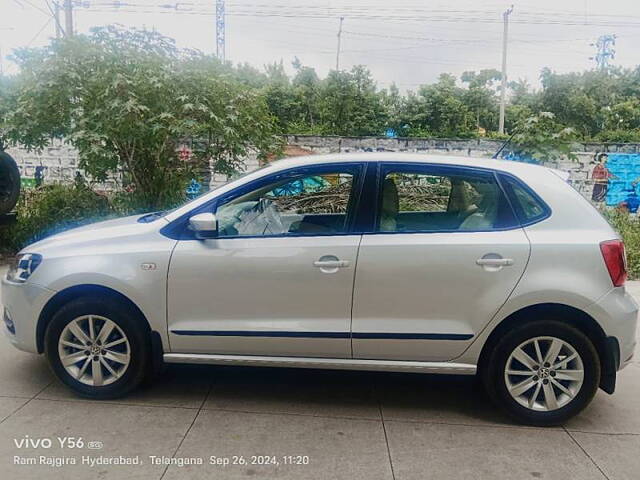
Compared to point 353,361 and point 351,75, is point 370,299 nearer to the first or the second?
point 353,361

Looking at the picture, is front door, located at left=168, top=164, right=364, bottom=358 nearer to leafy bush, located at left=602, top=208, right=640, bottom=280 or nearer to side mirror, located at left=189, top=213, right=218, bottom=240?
side mirror, located at left=189, top=213, right=218, bottom=240

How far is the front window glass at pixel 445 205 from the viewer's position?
11.4 feet

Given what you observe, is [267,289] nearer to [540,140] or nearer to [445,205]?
[445,205]

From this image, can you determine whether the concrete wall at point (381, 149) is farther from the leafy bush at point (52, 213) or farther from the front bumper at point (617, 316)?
the front bumper at point (617, 316)

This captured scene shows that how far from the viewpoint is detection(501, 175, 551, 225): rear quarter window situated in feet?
11.2

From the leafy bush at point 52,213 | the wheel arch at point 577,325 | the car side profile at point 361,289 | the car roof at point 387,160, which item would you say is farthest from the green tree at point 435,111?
the wheel arch at point 577,325

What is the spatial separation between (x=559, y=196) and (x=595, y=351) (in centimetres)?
101

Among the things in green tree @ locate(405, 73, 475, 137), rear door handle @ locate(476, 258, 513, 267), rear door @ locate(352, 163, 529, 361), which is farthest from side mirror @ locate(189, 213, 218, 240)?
green tree @ locate(405, 73, 475, 137)

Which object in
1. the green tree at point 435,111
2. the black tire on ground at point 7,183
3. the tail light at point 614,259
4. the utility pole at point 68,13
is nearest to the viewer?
the tail light at point 614,259

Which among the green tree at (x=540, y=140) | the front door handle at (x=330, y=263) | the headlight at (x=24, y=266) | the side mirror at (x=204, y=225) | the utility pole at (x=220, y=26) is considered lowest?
the headlight at (x=24, y=266)

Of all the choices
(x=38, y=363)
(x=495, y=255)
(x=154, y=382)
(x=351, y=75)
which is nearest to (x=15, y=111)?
(x=38, y=363)

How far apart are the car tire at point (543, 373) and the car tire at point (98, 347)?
2.34 m

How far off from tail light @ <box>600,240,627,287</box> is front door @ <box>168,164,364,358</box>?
1.53 metres

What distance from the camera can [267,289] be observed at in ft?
11.3
